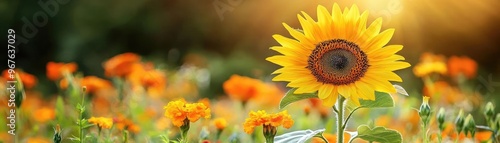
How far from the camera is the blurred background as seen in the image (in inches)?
281

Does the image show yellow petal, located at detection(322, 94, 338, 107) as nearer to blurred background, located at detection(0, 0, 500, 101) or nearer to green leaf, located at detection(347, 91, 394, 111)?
green leaf, located at detection(347, 91, 394, 111)

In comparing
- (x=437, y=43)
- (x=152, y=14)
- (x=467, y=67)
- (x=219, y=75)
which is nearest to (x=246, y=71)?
(x=219, y=75)

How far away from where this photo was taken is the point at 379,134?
1837 millimetres

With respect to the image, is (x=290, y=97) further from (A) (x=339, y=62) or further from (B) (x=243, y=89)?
(B) (x=243, y=89)

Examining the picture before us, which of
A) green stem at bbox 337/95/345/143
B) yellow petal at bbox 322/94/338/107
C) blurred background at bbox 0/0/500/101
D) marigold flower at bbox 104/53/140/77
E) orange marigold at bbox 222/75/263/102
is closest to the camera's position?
yellow petal at bbox 322/94/338/107

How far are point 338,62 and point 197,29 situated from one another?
595cm

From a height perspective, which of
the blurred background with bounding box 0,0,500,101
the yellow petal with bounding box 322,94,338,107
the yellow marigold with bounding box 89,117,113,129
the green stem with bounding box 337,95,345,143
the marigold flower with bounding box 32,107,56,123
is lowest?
the green stem with bounding box 337,95,345,143

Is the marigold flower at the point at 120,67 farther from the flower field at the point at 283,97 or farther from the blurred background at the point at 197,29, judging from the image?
the blurred background at the point at 197,29

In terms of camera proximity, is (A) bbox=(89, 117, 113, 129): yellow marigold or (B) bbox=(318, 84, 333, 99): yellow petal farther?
(A) bbox=(89, 117, 113, 129): yellow marigold

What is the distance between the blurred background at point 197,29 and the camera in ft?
23.4

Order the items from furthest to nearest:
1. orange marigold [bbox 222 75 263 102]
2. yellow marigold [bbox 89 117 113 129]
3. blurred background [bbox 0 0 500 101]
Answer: blurred background [bbox 0 0 500 101] < orange marigold [bbox 222 75 263 102] < yellow marigold [bbox 89 117 113 129]

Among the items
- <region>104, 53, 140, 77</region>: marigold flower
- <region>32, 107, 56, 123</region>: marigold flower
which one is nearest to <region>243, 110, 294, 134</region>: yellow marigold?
<region>104, 53, 140, 77</region>: marigold flower

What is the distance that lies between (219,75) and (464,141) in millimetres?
3995

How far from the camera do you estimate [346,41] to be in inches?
71.1
